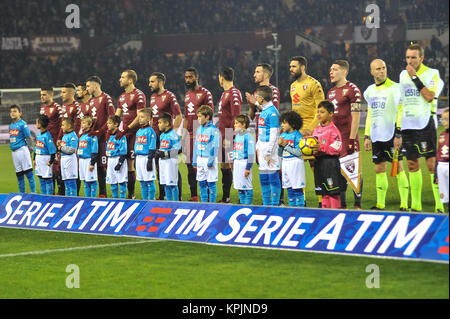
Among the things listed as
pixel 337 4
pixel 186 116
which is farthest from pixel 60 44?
pixel 186 116

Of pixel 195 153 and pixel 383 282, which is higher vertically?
pixel 195 153

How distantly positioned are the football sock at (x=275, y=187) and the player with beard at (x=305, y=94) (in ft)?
1.77

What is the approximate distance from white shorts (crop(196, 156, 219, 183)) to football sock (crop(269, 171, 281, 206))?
0.88 metres

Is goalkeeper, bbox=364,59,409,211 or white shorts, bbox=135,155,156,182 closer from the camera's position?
goalkeeper, bbox=364,59,409,211

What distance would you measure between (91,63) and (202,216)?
908 inches

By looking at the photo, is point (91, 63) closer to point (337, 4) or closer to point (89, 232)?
point (337, 4)

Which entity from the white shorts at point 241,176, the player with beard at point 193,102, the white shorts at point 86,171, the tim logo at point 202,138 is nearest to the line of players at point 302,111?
the player with beard at point 193,102

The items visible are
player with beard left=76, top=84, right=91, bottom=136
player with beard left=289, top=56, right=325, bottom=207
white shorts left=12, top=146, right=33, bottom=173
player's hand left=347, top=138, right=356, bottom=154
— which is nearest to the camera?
player's hand left=347, top=138, right=356, bottom=154

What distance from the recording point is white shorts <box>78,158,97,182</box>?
10758mm

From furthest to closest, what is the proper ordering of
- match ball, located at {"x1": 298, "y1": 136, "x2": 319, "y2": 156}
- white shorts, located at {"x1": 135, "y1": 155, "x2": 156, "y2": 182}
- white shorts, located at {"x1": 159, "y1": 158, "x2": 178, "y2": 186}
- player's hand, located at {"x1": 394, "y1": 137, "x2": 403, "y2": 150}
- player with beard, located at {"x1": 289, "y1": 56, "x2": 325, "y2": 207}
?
white shorts, located at {"x1": 135, "y1": 155, "x2": 156, "y2": 182} → white shorts, located at {"x1": 159, "y1": 158, "x2": 178, "y2": 186} → player with beard, located at {"x1": 289, "y1": 56, "x2": 325, "y2": 207} → player's hand, located at {"x1": 394, "y1": 137, "x2": 403, "y2": 150} → match ball, located at {"x1": 298, "y1": 136, "x2": 319, "y2": 156}

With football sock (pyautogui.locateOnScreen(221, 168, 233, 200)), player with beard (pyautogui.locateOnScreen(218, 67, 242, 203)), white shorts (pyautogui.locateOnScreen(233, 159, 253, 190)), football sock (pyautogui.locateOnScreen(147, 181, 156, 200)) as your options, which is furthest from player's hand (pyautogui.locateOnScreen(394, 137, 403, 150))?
football sock (pyautogui.locateOnScreen(147, 181, 156, 200))

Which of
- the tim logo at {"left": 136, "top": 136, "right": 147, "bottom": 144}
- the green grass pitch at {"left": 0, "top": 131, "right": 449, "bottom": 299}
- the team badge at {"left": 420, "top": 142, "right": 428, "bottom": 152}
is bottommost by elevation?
the green grass pitch at {"left": 0, "top": 131, "right": 449, "bottom": 299}

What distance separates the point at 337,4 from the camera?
1282 inches

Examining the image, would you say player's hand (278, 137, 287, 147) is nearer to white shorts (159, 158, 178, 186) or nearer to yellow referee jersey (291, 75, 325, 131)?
yellow referee jersey (291, 75, 325, 131)
